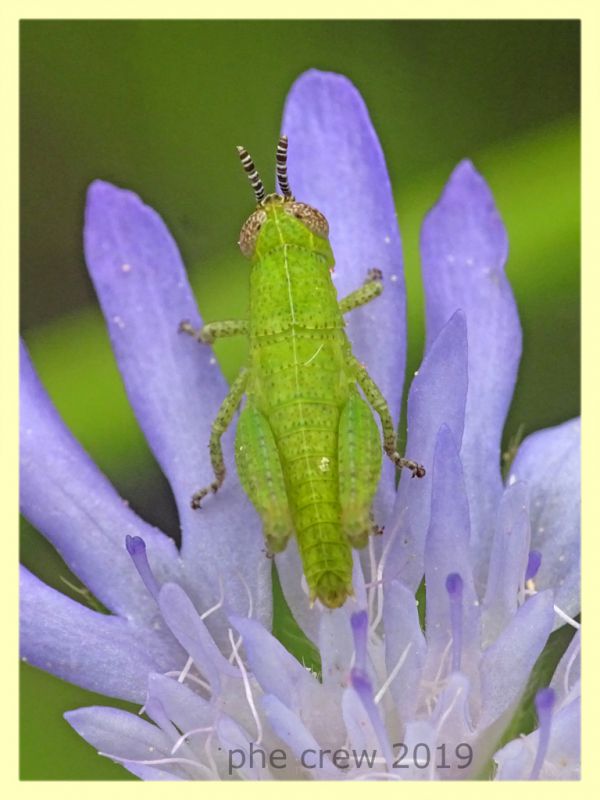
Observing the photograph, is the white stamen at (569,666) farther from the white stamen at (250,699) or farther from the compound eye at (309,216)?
the compound eye at (309,216)

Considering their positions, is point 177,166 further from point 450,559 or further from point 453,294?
point 450,559

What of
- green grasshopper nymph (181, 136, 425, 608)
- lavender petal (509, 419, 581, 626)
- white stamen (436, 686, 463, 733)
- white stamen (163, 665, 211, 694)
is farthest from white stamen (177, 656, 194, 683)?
lavender petal (509, 419, 581, 626)

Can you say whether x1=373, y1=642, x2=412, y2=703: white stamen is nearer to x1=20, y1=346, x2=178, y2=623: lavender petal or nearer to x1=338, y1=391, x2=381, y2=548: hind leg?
x1=338, y1=391, x2=381, y2=548: hind leg

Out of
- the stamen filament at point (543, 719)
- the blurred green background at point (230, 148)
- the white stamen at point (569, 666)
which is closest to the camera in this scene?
the stamen filament at point (543, 719)

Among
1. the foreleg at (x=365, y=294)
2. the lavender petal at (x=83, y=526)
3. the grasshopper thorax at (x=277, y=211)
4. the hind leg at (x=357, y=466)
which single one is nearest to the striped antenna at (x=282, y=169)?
the grasshopper thorax at (x=277, y=211)

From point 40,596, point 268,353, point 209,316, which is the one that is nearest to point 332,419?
point 268,353

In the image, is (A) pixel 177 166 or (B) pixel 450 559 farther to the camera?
(A) pixel 177 166
